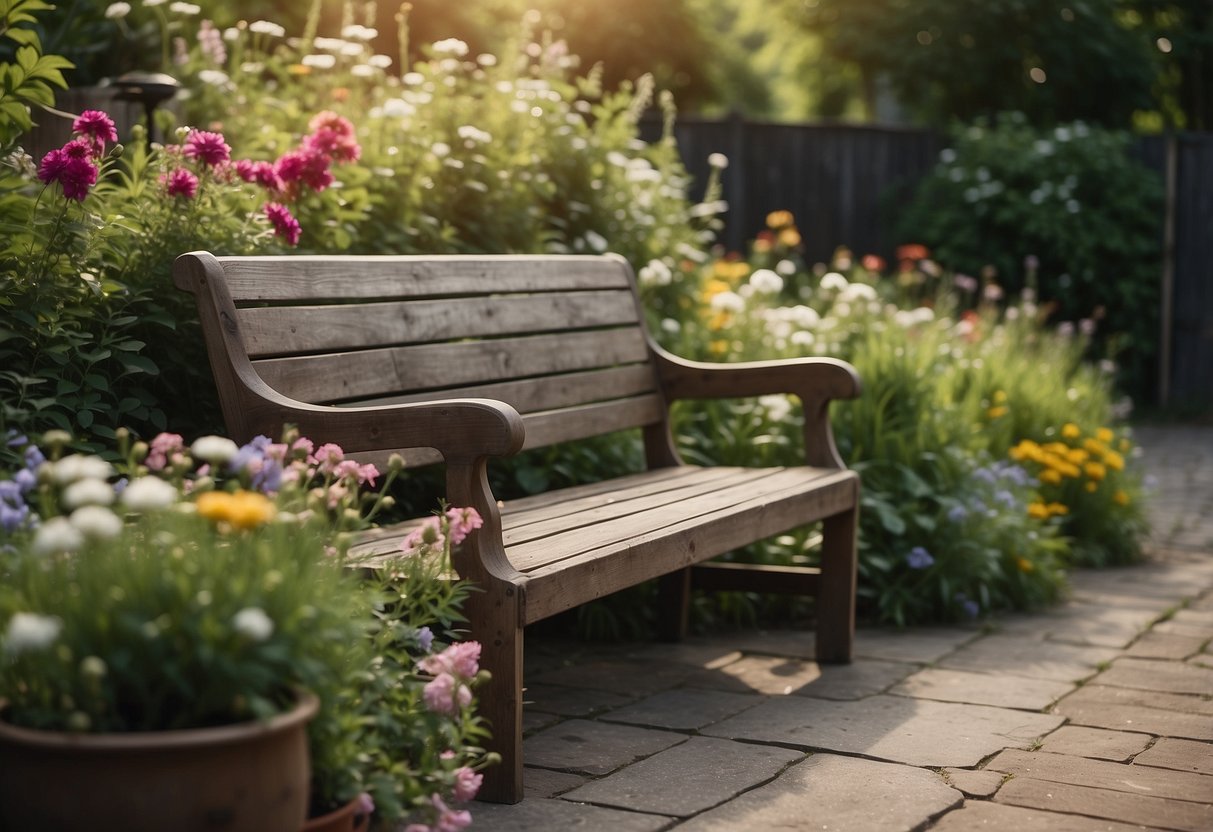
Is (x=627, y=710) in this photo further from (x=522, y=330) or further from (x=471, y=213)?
(x=471, y=213)

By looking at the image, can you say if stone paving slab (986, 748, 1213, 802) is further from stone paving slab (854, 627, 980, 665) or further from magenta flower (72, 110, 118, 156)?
magenta flower (72, 110, 118, 156)

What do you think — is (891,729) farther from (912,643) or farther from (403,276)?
(403,276)

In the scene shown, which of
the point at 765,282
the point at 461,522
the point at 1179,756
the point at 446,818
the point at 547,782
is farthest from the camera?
the point at 765,282

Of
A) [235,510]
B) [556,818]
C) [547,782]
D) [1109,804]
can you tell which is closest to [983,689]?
[1109,804]

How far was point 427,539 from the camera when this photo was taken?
231 cm

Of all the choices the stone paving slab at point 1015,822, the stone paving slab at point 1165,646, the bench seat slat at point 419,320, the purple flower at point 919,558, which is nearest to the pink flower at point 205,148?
the bench seat slat at point 419,320

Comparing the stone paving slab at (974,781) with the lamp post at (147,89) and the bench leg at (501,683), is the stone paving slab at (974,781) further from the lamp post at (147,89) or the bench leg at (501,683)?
the lamp post at (147,89)

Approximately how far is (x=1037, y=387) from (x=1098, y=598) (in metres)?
1.24

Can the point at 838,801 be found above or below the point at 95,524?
below

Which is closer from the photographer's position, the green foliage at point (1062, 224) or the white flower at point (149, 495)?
the white flower at point (149, 495)

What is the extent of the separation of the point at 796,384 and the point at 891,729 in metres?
1.10

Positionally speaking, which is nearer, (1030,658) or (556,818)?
(556,818)

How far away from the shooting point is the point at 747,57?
3462cm

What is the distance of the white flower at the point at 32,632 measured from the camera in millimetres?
1642
